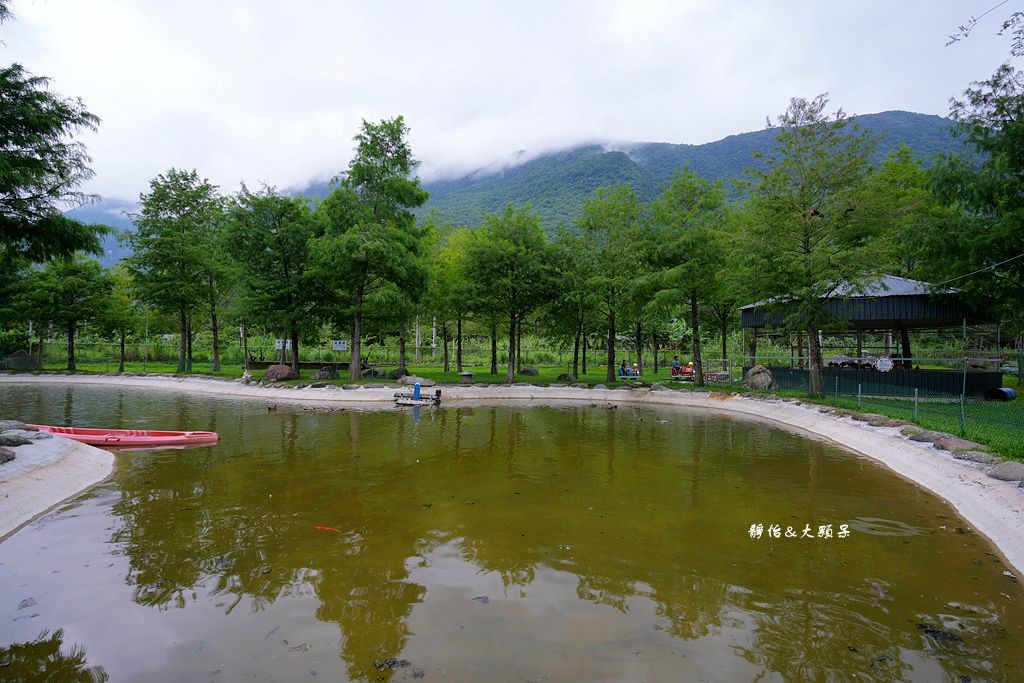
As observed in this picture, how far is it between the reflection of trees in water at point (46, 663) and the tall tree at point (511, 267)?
25353 millimetres

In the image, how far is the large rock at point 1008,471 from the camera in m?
8.59

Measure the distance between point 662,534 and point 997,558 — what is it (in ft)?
14.2

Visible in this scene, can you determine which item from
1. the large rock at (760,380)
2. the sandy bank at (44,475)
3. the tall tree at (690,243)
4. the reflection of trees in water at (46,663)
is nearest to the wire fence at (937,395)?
the large rock at (760,380)

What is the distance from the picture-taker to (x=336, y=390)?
87.9 feet

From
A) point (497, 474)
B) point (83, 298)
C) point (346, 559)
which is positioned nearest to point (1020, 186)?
point (497, 474)

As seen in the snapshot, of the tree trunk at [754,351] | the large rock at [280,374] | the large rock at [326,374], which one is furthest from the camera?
the large rock at [326,374]

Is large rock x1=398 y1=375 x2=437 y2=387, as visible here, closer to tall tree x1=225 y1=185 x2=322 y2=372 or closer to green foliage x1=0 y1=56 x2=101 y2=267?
tall tree x1=225 y1=185 x2=322 y2=372

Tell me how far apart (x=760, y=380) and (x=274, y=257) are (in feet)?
93.8

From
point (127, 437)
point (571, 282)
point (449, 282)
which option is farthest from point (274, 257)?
point (127, 437)

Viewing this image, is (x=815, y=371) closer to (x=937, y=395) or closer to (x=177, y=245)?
(x=937, y=395)

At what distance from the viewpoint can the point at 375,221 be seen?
97.0 feet

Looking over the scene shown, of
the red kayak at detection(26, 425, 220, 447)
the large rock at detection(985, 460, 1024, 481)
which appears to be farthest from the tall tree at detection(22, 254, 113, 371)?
the large rock at detection(985, 460, 1024, 481)

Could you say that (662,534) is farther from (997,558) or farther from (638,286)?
(638,286)

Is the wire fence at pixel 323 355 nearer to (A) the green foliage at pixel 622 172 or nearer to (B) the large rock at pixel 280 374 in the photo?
(B) the large rock at pixel 280 374
